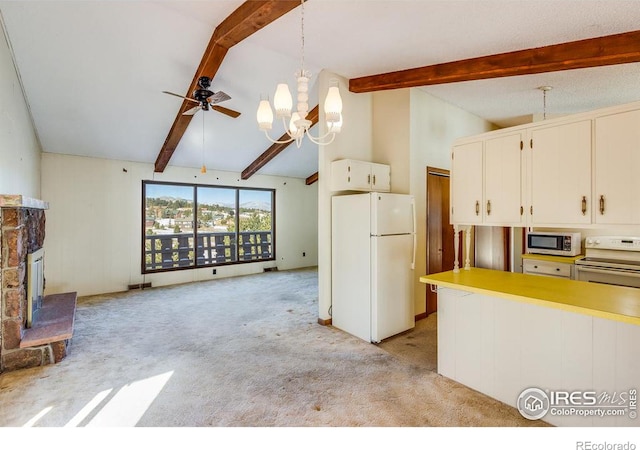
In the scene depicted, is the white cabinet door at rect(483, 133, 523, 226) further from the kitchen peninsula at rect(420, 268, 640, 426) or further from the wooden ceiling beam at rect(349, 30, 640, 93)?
the wooden ceiling beam at rect(349, 30, 640, 93)

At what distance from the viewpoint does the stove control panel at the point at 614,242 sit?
353 centimetres

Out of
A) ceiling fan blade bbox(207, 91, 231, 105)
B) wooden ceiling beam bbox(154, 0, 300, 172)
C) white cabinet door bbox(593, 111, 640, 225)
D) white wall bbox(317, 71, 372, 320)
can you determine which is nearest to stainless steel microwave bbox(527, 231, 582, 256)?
white cabinet door bbox(593, 111, 640, 225)

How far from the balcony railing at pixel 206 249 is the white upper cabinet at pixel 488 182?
565 centimetres

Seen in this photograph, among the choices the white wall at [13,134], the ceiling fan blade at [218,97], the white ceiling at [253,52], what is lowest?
the white wall at [13,134]

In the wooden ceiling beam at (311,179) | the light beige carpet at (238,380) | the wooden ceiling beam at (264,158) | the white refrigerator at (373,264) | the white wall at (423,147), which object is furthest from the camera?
the wooden ceiling beam at (311,179)

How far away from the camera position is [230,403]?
2.25 metres

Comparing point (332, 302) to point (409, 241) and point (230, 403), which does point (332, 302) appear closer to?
point (409, 241)

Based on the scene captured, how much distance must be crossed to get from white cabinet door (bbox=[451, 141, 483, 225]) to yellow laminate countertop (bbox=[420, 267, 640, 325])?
56cm

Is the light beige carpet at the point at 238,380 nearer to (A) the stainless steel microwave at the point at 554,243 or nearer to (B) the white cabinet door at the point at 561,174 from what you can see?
(B) the white cabinet door at the point at 561,174

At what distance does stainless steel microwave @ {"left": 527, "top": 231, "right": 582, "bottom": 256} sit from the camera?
12.9 feet

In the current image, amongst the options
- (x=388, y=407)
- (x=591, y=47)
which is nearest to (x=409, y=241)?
(x=388, y=407)

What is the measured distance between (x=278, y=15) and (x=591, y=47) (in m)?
2.74

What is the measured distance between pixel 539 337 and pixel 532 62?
97.7 inches

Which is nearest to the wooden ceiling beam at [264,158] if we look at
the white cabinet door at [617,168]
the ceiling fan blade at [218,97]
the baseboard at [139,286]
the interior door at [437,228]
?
the ceiling fan blade at [218,97]
